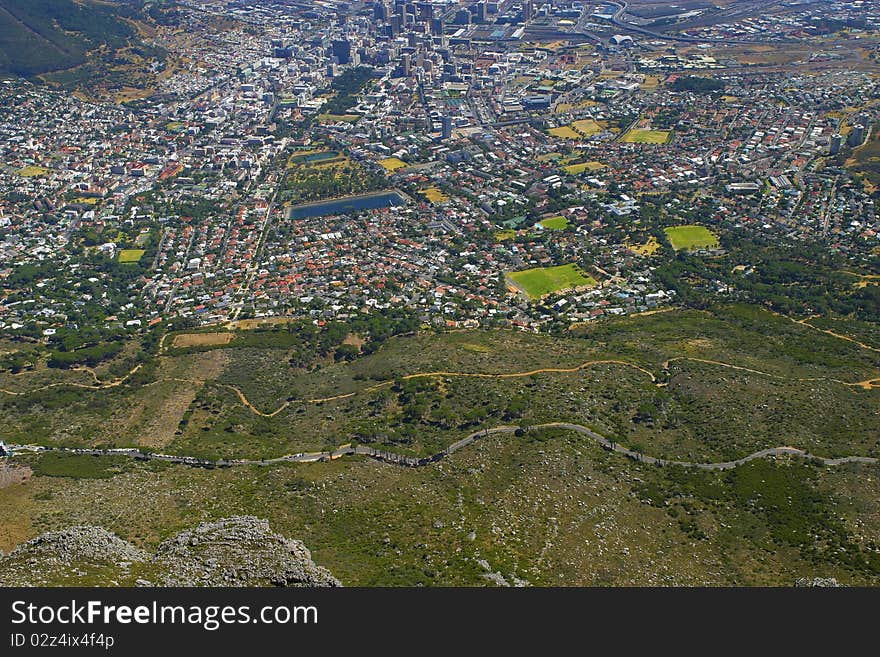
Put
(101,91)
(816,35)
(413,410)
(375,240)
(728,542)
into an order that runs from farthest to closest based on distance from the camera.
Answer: (816,35) < (101,91) < (375,240) < (413,410) < (728,542)

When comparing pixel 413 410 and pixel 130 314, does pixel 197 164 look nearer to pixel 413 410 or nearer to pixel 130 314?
pixel 130 314

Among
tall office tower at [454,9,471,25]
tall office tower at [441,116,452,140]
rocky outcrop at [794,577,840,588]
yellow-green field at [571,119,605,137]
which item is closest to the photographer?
rocky outcrop at [794,577,840,588]

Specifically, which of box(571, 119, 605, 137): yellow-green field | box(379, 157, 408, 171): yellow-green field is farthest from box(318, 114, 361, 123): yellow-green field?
box(571, 119, 605, 137): yellow-green field

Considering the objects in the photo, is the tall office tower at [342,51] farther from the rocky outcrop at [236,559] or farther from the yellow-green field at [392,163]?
the rocky outcrop at [236,559]

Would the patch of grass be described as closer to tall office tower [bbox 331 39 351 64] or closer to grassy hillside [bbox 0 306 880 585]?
grassy hillside [bbox 0 306 880 585]

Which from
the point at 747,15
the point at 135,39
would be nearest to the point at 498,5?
the point at 747,15

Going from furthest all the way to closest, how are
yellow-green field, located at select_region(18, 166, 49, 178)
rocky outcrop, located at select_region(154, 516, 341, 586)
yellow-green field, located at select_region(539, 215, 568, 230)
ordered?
yellow-green field, located at select_region(18, 166, 49, 178) < yellow-green field, located at select_region(539, 215, 568, 230) < rocky outcrop, located at select_region(154, 516, 341, 586)
